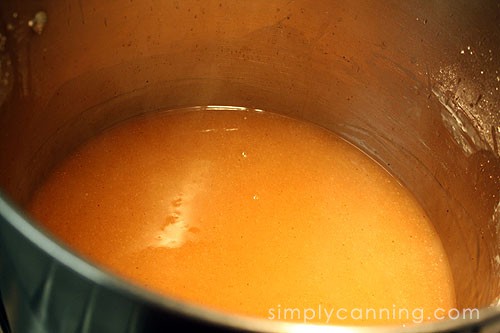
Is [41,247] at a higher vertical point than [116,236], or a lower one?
lower

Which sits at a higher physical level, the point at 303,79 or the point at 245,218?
the point at 303,79

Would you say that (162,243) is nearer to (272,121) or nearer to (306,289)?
(306,289)

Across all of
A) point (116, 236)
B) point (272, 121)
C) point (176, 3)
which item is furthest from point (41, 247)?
point (272, 121)

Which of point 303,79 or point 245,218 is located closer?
point 245,218
